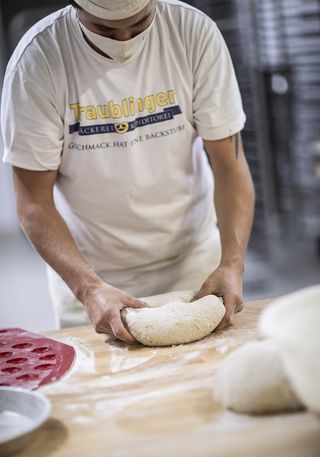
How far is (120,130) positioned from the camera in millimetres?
1964

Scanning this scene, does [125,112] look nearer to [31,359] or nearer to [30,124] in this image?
[30,124]

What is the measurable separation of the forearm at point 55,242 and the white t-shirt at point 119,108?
0.12 meters

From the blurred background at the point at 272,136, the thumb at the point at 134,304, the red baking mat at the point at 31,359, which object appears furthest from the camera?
the blurred background at the point at 272,136

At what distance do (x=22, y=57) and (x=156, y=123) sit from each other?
14.8 inches

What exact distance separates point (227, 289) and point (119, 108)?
0.54 metres

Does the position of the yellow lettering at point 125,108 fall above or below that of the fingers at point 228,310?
above

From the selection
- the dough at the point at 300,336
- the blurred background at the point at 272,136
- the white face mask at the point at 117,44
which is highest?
the white face mask at the point at 117,44

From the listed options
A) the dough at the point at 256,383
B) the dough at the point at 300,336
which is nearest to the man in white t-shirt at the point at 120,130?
the dough at the point at 256,383

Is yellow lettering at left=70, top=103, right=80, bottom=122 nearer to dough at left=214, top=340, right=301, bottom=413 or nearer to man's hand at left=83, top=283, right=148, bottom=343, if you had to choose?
man's hand at left=83, top=283, right=148, bottom=343

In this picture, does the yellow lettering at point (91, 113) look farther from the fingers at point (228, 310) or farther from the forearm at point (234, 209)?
the fingers at point (228, 310)

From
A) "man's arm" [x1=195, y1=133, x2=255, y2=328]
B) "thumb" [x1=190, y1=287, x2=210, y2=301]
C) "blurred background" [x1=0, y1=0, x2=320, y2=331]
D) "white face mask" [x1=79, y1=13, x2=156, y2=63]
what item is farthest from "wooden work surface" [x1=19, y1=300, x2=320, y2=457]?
"blurred background" [x1=0, y1=0, x2=320, y2=331]

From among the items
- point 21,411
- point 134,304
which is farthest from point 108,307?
point 21,411

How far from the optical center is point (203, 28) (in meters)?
1.99

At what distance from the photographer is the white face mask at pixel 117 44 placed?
1.88 m
